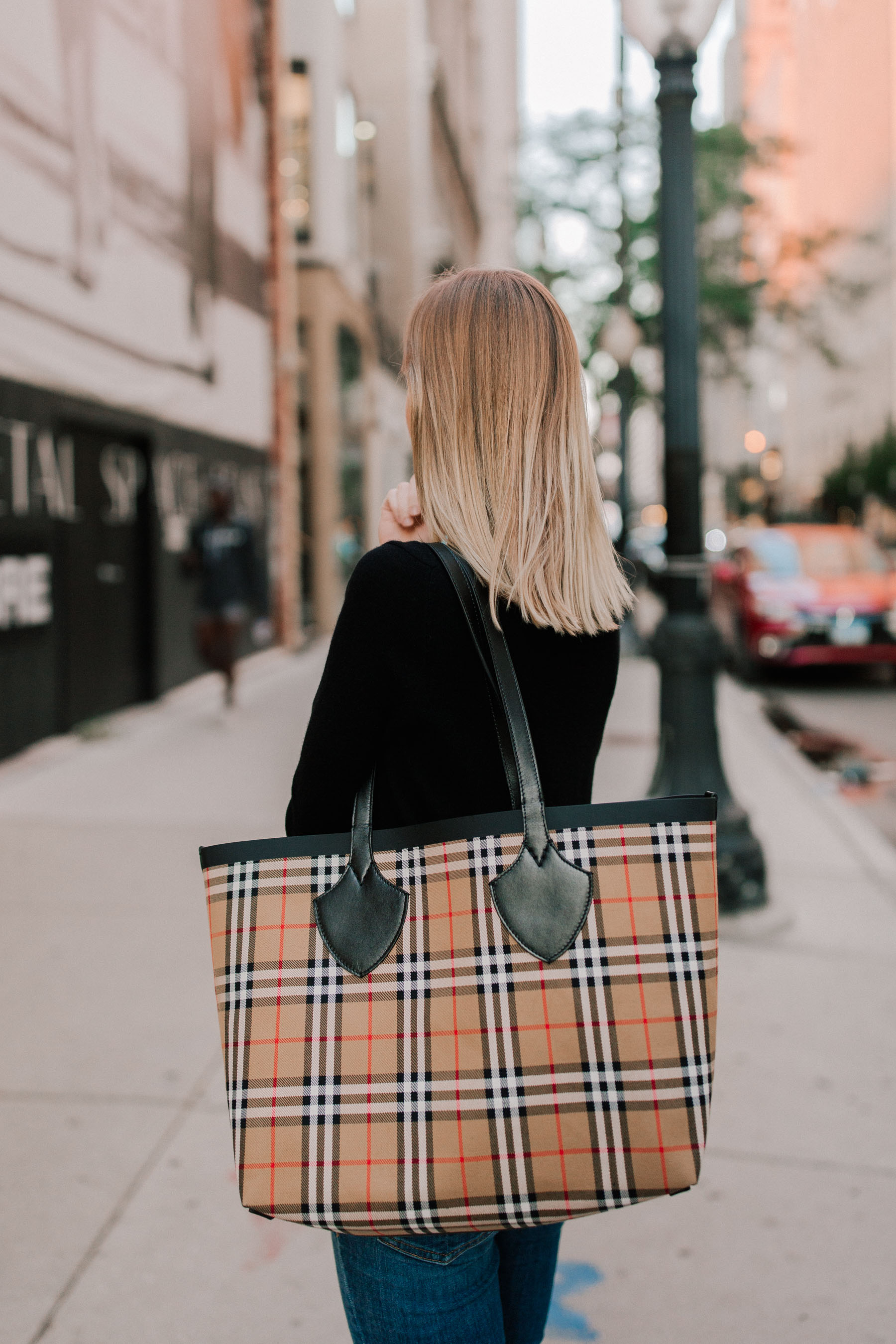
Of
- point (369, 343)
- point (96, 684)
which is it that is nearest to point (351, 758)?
point (96, 684)

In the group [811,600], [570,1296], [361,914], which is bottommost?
[570,1296]

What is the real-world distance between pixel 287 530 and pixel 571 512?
14.9m

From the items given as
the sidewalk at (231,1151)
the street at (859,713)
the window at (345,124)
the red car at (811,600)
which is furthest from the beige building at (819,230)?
the sidewalk at (231,1151)

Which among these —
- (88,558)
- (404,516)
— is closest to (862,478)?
(88,558)

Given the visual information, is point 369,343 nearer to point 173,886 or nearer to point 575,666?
point 173,886

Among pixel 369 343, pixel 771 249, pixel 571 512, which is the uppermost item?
pixel 771 249

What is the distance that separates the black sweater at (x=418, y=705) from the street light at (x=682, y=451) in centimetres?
377

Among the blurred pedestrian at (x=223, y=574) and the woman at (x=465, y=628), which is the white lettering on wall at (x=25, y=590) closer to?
the blurred pedestrian at (x=223, y=574)

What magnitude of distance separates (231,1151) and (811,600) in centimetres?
1138

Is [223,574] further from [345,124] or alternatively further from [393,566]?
[345,124]

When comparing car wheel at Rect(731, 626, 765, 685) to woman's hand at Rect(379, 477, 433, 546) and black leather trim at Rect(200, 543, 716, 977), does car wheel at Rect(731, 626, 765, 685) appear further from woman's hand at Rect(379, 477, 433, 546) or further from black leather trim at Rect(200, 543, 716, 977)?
black leather trim at Rect(200, 543, 716, 977)

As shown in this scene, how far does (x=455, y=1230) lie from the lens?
1398mm

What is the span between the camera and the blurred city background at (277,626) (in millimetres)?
2812

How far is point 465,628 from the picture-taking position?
57.6 inches
